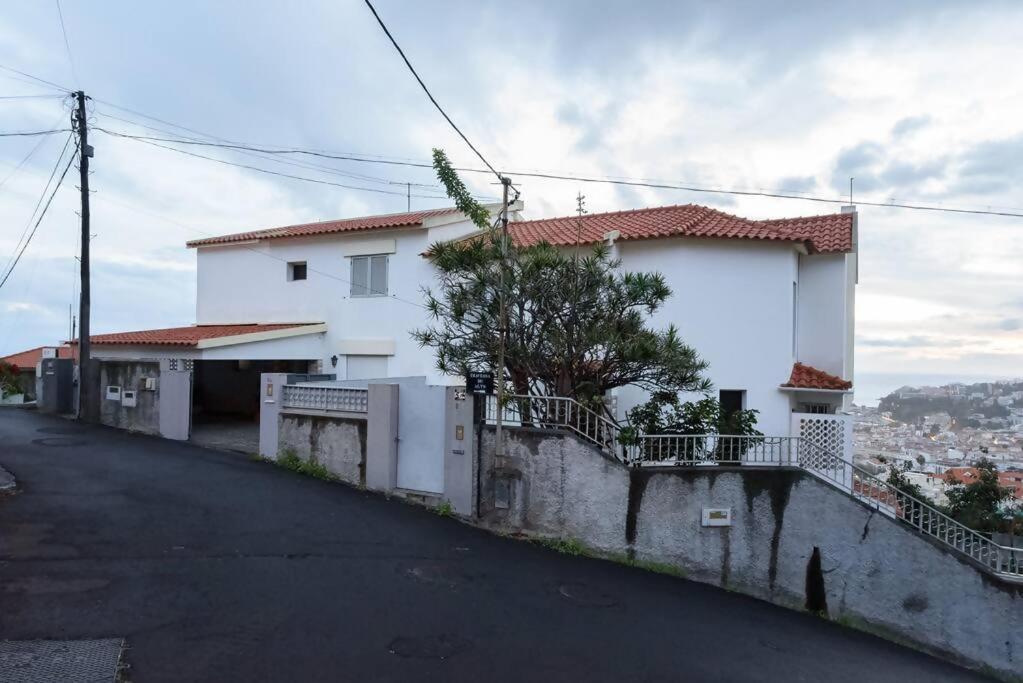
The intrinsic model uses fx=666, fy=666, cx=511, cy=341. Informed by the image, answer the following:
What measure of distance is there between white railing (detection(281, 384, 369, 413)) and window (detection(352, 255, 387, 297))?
17.1 ft

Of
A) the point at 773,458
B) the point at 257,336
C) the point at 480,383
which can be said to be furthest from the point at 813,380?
the point at 257,336

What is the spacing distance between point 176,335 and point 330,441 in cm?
719

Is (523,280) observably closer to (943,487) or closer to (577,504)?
(577,504)

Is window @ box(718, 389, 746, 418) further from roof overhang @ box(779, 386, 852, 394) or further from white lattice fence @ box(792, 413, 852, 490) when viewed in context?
white lattice fence @ box(792, 413, 852, 490)

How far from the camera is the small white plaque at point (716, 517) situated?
9.14 meters

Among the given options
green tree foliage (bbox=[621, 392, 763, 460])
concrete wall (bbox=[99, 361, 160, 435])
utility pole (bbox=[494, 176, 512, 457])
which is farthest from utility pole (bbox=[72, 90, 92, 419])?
green tree foliage (bbox=[621, 392, 763, 460])

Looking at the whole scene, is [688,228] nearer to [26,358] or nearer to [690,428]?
[690,428]

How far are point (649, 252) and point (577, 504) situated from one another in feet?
19.5

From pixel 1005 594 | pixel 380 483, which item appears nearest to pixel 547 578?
pixel 380 483

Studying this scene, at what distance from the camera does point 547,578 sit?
317 inches

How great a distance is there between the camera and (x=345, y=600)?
6602 mm

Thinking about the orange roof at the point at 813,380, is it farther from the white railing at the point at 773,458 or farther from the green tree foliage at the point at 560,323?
the green tree foliage at the point at 560,323

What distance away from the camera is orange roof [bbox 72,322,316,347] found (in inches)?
584

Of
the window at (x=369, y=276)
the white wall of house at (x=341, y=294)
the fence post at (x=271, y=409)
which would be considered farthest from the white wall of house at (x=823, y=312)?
the fence post at (x=271, y=409)
